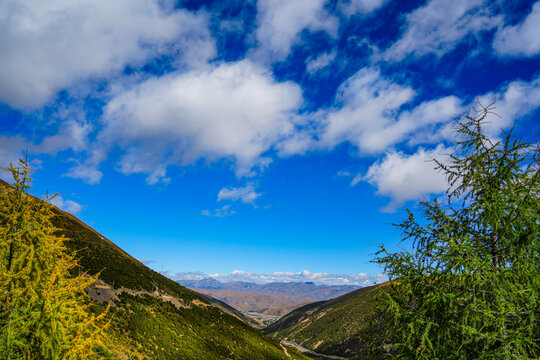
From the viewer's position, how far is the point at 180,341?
1251 inches

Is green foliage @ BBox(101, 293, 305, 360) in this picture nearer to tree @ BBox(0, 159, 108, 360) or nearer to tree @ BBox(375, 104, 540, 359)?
tree @ BBox(0, 159, 108, 360)

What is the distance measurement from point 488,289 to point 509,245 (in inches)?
42.3

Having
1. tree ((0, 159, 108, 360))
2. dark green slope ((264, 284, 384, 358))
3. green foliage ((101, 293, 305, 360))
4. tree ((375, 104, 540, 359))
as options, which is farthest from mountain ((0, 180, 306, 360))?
dark green slope ((264, 284, 384, 358))

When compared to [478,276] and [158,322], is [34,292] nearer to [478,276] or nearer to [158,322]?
[478,276]

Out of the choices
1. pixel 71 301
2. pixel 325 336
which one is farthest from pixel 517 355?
pixel 325 336

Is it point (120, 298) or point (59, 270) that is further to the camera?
point (120, 298)

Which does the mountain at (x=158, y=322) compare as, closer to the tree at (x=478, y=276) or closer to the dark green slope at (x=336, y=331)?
the tree at (x=478, y=276)

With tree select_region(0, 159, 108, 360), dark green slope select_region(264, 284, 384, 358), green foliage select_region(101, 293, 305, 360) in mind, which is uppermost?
tree select_region(0, 159, 108, 360)

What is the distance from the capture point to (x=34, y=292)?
18.9 ft

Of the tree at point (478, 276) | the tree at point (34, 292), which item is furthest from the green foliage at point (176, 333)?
the tree at point (478, 276)

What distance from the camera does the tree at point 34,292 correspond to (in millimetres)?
5410

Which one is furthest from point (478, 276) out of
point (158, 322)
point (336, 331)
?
point (336, 331)

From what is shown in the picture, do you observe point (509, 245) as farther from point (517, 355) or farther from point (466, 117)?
point (466, 117)

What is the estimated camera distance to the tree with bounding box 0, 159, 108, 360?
213 inches
